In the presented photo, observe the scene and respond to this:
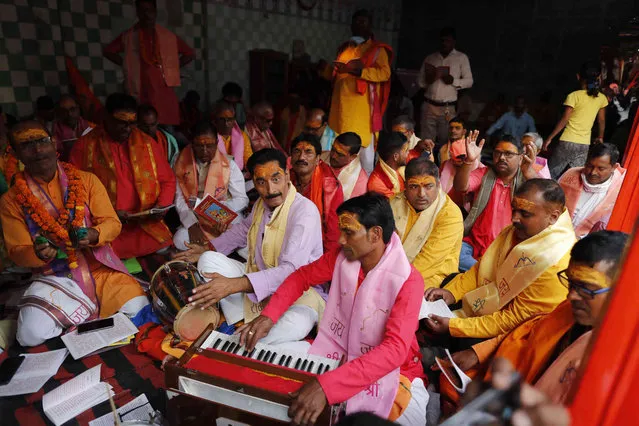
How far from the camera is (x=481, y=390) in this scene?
30.7 inches

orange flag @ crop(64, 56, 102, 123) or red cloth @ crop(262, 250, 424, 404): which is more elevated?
orange flag @ crop(64, 56, 102, 123)

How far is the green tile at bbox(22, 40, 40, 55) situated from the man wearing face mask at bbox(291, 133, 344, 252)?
4.25m

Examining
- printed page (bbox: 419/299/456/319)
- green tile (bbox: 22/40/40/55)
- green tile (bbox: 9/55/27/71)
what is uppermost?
green tile (bbox: 22/40/40/55)

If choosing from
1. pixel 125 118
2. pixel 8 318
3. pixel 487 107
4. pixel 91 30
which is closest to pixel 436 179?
pixel 125 118

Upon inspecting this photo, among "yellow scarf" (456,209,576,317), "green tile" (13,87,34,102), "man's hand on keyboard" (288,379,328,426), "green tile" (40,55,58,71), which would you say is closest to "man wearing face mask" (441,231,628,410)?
"yellow scarf" (456,209,576,317)

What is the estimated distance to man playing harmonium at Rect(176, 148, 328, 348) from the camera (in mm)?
2883

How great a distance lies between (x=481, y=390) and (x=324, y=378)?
Result: 121cm

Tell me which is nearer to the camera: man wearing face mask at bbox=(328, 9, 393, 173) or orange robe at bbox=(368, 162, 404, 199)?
orange robe at bbox=(368, 162, 404, 199)

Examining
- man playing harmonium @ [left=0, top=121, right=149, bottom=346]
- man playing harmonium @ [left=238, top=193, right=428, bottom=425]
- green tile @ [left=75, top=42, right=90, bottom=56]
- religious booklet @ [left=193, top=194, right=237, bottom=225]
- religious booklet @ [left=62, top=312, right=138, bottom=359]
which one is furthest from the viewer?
green tile @ [left=75, top=42, right=90, bottom=56]

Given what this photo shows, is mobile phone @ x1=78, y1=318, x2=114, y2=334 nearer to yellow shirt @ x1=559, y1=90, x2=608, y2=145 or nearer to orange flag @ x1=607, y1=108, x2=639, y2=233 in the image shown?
orange flag @ x1=607, y1=108, x2=639, y2=233

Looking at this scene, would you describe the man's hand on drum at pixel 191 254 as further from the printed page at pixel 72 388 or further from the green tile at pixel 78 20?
the green tile at pixel 78 20

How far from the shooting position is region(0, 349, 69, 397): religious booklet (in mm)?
2598

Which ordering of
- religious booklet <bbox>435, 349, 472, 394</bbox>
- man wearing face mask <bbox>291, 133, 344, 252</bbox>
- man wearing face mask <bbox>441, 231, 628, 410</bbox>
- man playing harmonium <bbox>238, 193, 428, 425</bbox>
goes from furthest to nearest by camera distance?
man wearing face mask <bbox>291, 133, 344, 252</bbox> → religious booklet <bbox>435, 349, 472, 394</bbox> → man playing harmonium <bbox>238, 193, 428, 425</bbox> → man wearing face mask <bbox>441, 231, 628, 410</bbox>

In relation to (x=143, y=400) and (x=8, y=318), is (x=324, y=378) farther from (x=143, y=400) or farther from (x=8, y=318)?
(x=8, y=318)
